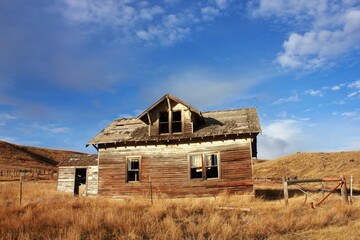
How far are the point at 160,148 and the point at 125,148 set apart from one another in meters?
2.43

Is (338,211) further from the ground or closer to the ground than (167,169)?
closer to the ground

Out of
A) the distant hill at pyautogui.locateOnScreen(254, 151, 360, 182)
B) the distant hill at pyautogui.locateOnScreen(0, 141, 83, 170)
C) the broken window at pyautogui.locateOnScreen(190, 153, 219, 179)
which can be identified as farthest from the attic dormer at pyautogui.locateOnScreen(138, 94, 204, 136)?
the distant hill at pyautogui.locateOnScreen(0, 141, 83, 170)

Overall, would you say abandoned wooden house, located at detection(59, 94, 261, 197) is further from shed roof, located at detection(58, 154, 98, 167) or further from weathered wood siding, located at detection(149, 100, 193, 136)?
shed roof, located at detection(58, 154, 98, 167)

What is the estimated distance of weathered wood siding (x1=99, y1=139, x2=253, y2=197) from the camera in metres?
15.4

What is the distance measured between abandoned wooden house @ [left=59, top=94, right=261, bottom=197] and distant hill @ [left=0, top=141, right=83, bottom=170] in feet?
136

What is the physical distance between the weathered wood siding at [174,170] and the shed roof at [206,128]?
595 millimetres

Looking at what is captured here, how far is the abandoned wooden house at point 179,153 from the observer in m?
15.5

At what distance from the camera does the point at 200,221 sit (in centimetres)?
821

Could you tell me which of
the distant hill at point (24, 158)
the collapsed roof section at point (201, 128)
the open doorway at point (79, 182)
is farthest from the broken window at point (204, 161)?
the distant hill at point (24, 158)

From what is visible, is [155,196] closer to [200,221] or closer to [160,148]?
[160,148]

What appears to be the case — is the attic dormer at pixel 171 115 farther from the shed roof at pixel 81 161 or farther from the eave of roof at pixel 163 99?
the shed roof at pixel 81 161

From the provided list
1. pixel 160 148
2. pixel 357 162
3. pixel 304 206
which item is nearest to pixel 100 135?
pixel 160 148

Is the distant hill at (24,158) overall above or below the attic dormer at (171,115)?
below

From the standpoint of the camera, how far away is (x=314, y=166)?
137ft
